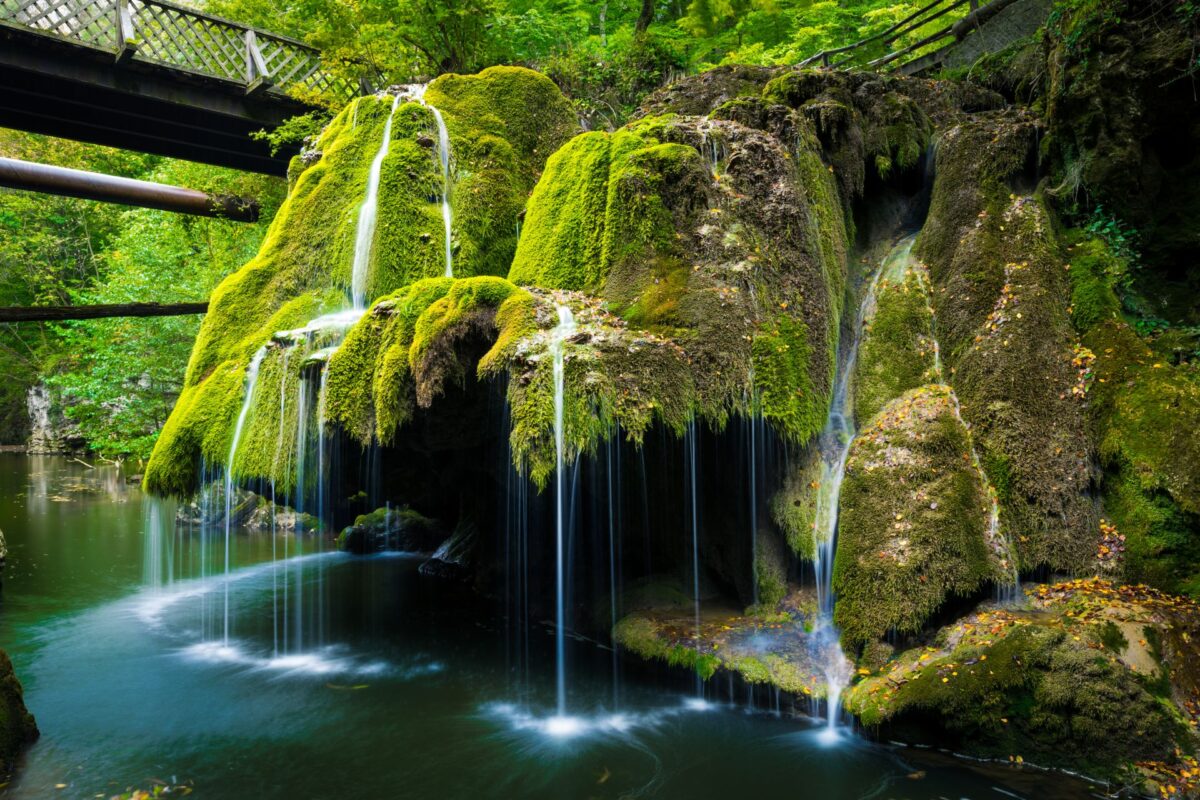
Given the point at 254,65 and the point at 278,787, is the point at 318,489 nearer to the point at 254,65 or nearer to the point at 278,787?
the point at 278,787

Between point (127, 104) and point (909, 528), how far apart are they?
16.2m

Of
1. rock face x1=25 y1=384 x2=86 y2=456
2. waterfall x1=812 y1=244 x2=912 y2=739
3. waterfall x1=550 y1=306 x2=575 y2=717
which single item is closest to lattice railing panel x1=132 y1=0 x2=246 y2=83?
waterfall x1=550 y1=306 x2=575 y2=717

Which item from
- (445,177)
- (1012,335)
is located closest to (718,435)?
(1012,335)

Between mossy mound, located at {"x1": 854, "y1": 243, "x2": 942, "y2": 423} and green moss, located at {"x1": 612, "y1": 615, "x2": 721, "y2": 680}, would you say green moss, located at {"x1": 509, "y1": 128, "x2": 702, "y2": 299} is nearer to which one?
mossy mound, located at {"x1": 854, "y1": 243, "x2": 942, "y2": 423}

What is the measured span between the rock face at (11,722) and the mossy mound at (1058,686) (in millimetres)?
6974

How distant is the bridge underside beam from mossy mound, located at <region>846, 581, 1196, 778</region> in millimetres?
15552

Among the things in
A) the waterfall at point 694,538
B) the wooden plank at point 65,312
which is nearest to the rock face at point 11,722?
the waterfall at point 694,538

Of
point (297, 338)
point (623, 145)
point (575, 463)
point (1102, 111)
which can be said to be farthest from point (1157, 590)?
point (297, 338)

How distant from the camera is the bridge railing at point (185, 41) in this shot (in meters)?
12.6

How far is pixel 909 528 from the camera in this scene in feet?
21.9

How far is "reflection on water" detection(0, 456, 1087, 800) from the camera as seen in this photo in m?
5.49

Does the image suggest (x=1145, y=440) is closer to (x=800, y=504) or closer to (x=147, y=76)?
(x=800, y=504)

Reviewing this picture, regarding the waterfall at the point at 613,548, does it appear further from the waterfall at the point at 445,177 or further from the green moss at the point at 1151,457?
the green moss at the point at 1151,457

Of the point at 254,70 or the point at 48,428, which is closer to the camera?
the point at 254,70
